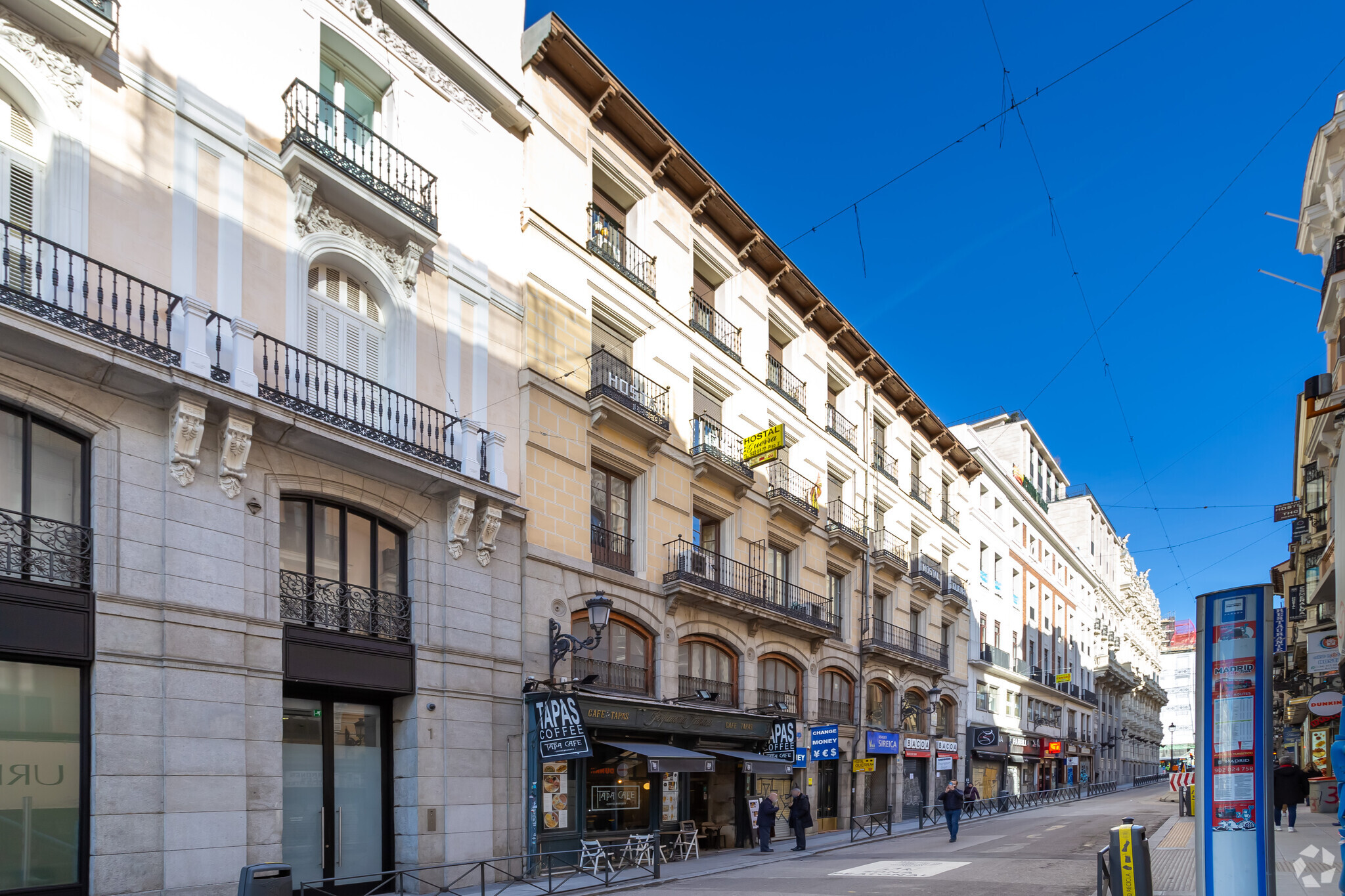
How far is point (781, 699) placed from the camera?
27.0 m

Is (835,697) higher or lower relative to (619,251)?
lower

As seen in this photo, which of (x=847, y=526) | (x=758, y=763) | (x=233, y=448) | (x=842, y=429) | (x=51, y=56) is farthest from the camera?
(x=842, y=429)

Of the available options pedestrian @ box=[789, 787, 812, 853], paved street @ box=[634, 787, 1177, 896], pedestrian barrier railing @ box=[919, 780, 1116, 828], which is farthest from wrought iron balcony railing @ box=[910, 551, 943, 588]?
pedestrian @ box=[789, 787, 812, 853]

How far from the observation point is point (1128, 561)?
9469 cm

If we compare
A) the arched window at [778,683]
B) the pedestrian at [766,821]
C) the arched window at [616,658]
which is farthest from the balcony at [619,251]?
the pedestrian at [766,821]

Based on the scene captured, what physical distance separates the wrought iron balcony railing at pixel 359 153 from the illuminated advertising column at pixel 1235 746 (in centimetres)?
1312

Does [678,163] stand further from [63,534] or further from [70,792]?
[70,792]

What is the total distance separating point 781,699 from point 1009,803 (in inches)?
723

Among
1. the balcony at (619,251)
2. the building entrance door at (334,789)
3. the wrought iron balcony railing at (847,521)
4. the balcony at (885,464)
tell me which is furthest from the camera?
the balcony at (885,464)

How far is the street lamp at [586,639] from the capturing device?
17.3 m

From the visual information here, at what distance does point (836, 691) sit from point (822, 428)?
833 cm

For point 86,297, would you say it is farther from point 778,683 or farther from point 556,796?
point 778,683

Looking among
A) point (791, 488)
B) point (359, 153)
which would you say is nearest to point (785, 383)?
point (791, 488)

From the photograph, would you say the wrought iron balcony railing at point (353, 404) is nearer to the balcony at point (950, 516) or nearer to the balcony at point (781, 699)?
the balcony at point (781, 699)
